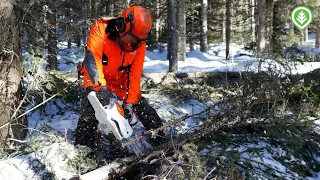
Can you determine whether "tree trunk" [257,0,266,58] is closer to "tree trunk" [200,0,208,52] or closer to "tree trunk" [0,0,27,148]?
"tree trunk" [200,0,208,52]

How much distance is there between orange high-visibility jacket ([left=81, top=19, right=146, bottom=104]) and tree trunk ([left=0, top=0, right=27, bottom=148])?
0.95 meters

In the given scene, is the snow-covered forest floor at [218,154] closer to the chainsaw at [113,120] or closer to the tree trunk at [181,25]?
the chainsaw at [113,120]

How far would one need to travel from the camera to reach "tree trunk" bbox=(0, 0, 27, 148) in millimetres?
4062

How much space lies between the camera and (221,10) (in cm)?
2330

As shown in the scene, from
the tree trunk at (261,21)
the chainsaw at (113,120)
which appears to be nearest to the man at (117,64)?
the chainsaw at (113,120)

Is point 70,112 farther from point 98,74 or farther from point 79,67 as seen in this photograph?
point 98,74

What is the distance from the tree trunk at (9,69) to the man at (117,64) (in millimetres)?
820

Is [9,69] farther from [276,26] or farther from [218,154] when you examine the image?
[276,26]

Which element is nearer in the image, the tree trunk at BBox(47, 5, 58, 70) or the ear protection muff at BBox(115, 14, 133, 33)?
the ear protection muff at BBox(115, 14, 133, 33)

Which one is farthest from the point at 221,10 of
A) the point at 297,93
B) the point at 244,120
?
the point at 244,120

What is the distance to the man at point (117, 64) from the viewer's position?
3.71m

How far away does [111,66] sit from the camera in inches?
165

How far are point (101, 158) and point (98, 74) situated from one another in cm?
91

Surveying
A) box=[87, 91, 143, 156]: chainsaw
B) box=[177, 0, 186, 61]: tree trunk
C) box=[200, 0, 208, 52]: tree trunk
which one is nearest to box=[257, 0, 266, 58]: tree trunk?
box=[177, 0, 186, 61]: tree trunk
